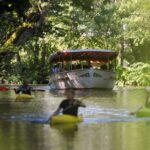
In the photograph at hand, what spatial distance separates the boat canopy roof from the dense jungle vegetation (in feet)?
4.95

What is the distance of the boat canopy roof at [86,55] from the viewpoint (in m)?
46.2

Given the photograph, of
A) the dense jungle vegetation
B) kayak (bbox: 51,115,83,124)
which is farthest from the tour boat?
kayak (bbox: 51,115,83,124)

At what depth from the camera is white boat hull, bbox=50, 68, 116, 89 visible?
45.1 m

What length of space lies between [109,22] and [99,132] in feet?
127

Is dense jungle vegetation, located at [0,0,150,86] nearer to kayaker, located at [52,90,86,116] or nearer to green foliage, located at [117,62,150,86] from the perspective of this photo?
green foliage, located at [117,62,150,86]

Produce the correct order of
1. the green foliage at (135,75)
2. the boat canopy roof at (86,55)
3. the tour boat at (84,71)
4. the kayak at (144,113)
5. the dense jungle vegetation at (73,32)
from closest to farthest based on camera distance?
1. the kayak at (144,113)
2. the dense jungle vegetation at (73,32)
3. the tour boat at (84,71)
4. the boat canopy roof at (86,55)
5. the green foliage at (135,75)

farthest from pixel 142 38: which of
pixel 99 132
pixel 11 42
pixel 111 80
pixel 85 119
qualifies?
pixel 99 132

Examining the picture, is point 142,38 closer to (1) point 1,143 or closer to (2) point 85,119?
(2) point 85,119

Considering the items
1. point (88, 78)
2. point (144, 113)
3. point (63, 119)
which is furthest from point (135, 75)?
point (63, 119)

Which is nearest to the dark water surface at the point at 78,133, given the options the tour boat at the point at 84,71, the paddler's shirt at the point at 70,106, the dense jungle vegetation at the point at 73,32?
the paddler's shirt at the point at 70,106

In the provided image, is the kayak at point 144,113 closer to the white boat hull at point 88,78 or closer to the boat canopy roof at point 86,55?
the white boat hull at point 88,78

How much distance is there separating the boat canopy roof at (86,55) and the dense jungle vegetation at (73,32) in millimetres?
1510

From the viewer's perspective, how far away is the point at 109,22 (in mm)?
53500

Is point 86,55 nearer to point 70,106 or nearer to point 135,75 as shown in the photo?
point 135,75
